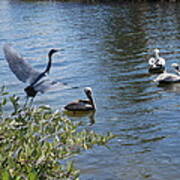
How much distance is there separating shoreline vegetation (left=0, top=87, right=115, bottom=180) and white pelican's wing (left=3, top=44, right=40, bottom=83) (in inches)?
50.2

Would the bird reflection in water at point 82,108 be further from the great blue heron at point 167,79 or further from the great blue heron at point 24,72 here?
the great blue heron at point 24,72

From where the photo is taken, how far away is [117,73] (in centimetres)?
1510

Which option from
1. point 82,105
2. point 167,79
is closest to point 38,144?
point 82,105

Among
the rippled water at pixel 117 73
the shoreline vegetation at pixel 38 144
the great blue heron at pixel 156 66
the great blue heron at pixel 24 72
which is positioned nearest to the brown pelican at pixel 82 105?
the rippled water at pixel 117 73

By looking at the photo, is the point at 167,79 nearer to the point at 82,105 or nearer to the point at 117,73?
the point at 117,73

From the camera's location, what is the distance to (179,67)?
15.7 m

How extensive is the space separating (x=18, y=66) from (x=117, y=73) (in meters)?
9.14

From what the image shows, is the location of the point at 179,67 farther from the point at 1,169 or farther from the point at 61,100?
the point at 1,169

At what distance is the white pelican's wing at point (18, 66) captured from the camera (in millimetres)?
6094

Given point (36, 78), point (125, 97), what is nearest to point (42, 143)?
point (36, 78)

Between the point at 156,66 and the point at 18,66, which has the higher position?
the point at 18,66

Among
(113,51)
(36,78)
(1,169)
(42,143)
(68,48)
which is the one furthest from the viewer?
(68,48)

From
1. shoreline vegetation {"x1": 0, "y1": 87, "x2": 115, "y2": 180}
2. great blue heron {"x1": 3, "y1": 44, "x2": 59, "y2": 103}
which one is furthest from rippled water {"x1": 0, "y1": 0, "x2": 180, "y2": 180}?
great blue heron {"x1": 3, "y1": 44, "x2": 59, "y2": 103}

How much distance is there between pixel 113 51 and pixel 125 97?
23.6 ft
